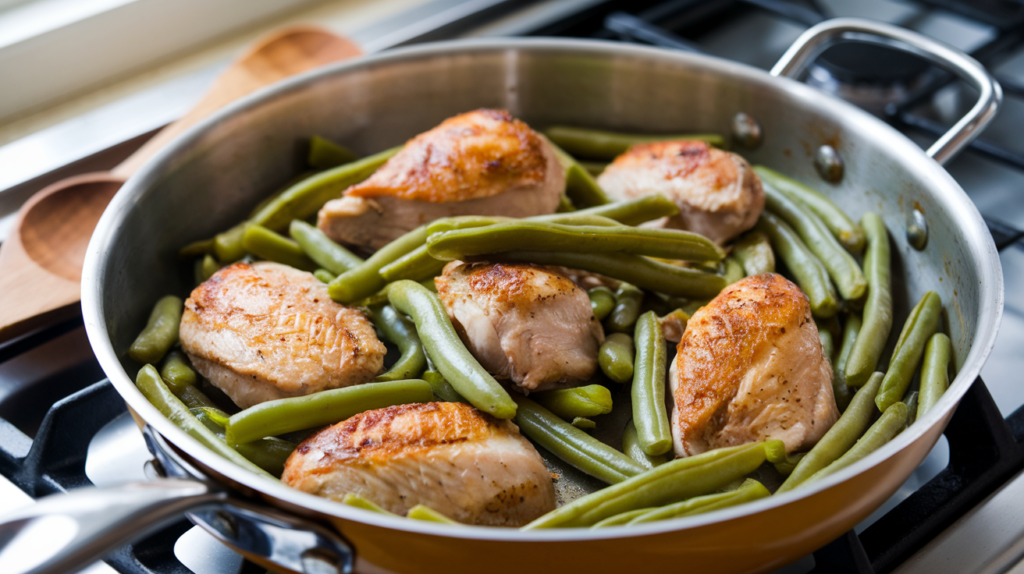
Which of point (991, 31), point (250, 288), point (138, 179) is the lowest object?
point (991, 31)

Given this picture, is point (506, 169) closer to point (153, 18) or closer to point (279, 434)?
point (279, 434)

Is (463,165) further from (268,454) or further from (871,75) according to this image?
(871,75)

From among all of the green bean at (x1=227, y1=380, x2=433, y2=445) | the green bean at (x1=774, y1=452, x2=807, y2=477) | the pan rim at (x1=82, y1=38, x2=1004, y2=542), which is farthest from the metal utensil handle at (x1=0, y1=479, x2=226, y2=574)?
the green bean at (x1=774, y1=452, x2=807, y2=477)

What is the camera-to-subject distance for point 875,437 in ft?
5.33

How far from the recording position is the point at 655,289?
1990mm

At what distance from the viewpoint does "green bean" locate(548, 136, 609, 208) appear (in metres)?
2.27

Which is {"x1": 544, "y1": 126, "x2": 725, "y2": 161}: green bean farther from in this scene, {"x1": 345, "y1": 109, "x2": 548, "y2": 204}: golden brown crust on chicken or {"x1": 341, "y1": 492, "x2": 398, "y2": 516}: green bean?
{"x1": 341, "y1": 492, "x2": 398, "y2": 516}: green bean

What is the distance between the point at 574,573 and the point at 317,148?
1.59 m

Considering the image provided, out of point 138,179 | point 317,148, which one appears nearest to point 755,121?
point 317,148

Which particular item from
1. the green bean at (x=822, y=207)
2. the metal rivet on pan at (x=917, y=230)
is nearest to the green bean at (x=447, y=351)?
the green bean at (x=822, y=207)

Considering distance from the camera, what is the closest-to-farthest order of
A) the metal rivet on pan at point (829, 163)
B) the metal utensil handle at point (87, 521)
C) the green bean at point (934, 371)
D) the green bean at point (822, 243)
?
the metal utensil handle at point (87, 521) < the green bean at point (934, 371) < the green bean at point (822, 243) < the metal rivet on pan at point (829, 163)

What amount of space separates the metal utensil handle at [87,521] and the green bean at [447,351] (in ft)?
1.92

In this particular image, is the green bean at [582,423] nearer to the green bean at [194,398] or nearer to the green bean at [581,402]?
the green bean at [581,402]

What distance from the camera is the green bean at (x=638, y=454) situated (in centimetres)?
165
